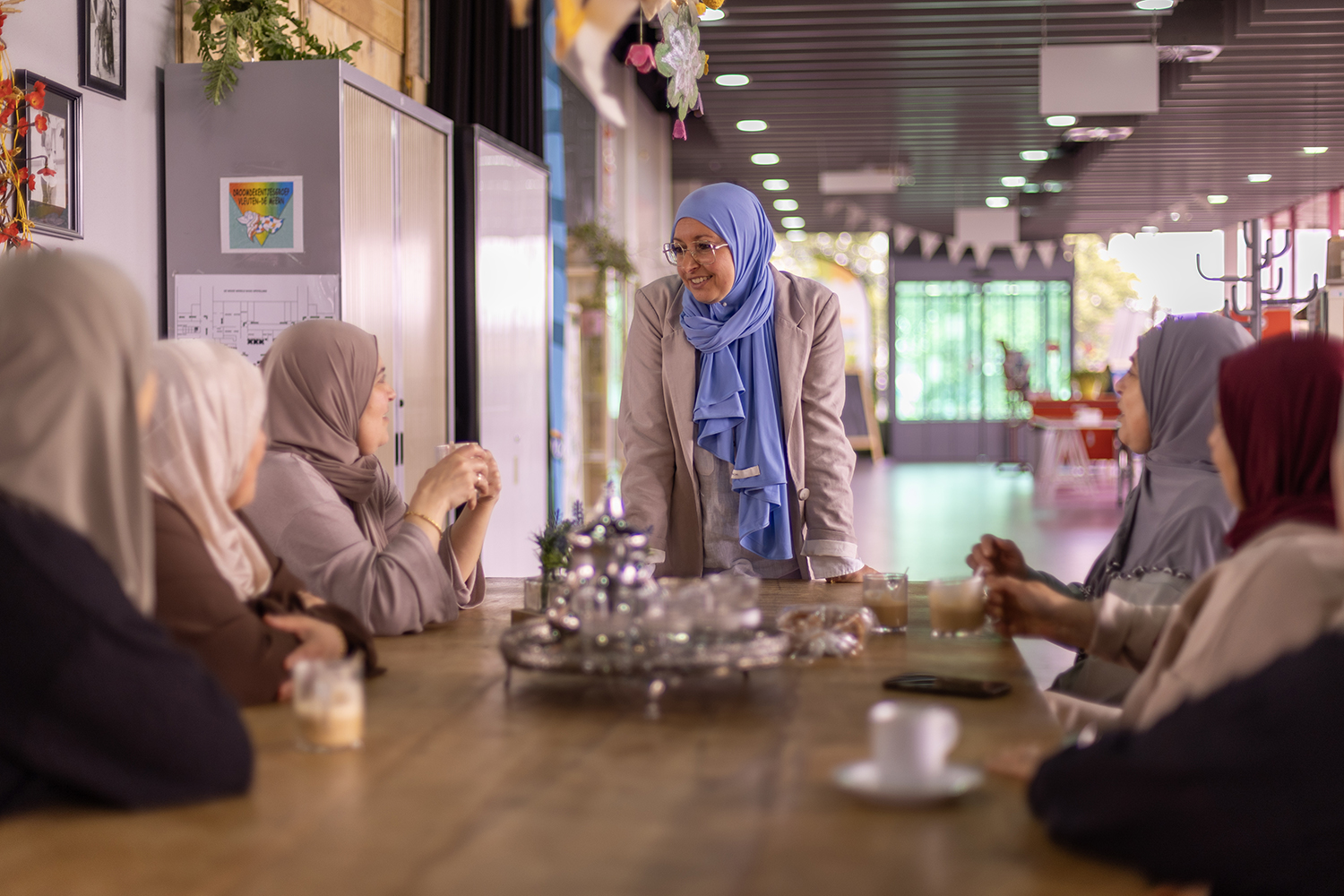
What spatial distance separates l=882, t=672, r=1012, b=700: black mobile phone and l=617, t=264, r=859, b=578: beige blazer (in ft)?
3.39

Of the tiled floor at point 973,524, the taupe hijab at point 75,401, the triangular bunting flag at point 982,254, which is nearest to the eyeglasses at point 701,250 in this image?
the taupe hijab at point 75,401

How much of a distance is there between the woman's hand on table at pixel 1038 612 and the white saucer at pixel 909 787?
26.1 inches

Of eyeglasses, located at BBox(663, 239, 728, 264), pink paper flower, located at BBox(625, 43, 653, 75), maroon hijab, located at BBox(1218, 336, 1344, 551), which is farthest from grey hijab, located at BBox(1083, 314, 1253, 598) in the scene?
pink paper flower, located at BBox(625, 43, 653, 75)

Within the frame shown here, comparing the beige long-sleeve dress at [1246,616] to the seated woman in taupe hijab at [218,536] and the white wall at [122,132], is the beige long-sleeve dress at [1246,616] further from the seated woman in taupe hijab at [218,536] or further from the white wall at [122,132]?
the white wall at [122,132]

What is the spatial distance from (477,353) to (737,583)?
3.48m

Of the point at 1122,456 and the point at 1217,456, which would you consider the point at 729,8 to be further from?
the point at 1122,456

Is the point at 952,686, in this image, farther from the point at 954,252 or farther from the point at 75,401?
the point at 954,252

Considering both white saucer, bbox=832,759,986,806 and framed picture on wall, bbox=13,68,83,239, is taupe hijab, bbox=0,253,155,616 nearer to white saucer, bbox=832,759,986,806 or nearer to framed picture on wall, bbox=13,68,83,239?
white saucer, bbox=832,759,986,806

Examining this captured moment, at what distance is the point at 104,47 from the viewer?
3.11m

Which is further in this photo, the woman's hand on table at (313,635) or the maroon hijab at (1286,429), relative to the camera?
the woman's hand on table at (313,635)

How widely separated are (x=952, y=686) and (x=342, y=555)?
3.27 ft

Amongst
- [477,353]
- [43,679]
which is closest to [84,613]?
[43,679]

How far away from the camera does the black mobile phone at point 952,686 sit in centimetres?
160

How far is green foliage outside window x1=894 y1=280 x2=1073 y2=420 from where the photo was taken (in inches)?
715
